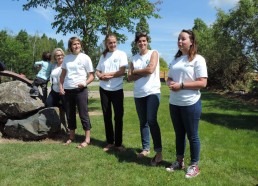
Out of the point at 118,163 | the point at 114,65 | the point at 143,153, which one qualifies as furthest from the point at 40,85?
the point at 118,163

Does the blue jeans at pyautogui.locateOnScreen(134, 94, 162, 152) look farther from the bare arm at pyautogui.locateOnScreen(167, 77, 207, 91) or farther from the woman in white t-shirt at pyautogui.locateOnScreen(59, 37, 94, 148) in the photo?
the woman in white t-shirt at pyautogui.locateOnScreen(59, 37, 94, 148)

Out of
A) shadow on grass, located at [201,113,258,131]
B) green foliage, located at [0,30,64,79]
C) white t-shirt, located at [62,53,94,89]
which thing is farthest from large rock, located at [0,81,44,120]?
green foliage, located at [0,30,64,79]

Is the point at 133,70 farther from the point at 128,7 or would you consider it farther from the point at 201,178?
the point at 128,7

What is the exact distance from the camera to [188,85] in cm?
506

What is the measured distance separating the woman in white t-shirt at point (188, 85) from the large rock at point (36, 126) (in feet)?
11.2

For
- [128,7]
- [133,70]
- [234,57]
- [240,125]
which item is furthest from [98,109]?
[234,57]

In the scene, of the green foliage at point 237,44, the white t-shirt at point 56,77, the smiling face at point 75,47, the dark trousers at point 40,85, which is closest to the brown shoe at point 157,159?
the smiling face at point 75,47

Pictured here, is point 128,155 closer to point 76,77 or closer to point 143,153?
point 143,153

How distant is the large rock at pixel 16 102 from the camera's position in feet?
26.6

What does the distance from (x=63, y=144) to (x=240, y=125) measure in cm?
513

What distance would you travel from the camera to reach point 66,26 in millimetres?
12750

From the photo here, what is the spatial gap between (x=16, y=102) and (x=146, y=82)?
11.4ft

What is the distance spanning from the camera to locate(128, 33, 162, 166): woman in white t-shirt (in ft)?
19.3

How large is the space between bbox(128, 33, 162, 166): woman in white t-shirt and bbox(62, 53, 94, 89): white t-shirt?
1.21 meters
